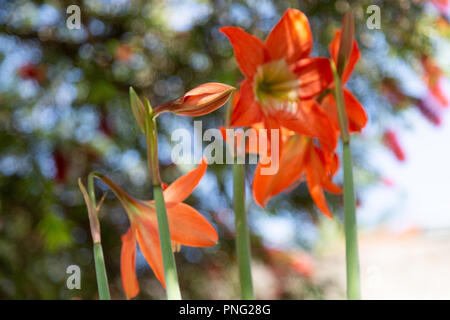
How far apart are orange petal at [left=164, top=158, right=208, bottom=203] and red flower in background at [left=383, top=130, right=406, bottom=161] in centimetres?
90

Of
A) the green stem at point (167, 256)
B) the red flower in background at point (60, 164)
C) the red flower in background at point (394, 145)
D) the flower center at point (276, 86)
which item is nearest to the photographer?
the green stem at point (167, 256)

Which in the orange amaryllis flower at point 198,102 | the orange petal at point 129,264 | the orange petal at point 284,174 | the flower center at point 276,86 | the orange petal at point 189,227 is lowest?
the orange petal at point 129,264

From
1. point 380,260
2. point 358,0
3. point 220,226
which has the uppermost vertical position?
point 358,0

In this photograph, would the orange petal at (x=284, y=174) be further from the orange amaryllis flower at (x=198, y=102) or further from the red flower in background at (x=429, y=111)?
the red flower in background at (x=429, y=111)

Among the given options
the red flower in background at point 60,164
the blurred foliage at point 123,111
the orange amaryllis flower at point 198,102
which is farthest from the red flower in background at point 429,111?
the orange amaryllis flower at point 198,102

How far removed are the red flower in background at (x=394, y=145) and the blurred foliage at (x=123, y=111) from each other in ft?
0.07

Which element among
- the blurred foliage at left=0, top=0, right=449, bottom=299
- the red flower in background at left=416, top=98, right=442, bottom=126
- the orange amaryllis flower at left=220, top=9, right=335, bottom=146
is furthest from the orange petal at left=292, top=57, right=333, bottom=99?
the red flower in background at left=416, top=98, right=442, bottom=126

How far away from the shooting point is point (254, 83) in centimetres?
32

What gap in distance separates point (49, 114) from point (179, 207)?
0.82 m

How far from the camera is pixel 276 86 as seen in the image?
341 mm

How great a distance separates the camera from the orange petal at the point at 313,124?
31cm
